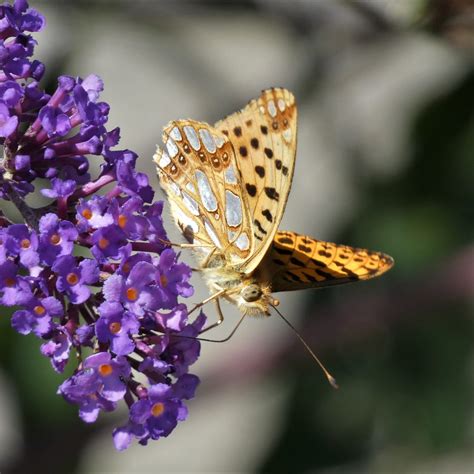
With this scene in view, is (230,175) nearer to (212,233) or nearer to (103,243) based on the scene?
(212,233)

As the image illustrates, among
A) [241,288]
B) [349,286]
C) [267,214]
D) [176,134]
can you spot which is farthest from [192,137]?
[349,286]

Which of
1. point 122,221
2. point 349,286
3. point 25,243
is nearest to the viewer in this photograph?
point 25,243

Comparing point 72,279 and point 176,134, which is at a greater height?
point 176,134

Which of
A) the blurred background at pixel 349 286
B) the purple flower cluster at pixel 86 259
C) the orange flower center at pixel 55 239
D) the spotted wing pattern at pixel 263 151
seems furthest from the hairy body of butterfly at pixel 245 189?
the blurred background at pixel 349 286

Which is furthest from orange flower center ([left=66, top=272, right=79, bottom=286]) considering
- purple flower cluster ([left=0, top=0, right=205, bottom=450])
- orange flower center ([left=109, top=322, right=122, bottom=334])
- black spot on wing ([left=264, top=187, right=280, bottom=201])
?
black spot on wing ([left=264, top=187, right=280, bottom=201])

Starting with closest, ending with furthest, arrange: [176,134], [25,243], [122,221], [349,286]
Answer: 1. [25,243]
2. [122,221]
3. [176,134]
4. [349,286]

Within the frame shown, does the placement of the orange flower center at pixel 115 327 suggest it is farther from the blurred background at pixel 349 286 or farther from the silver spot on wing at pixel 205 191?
the blurred background at pixel 349 286
